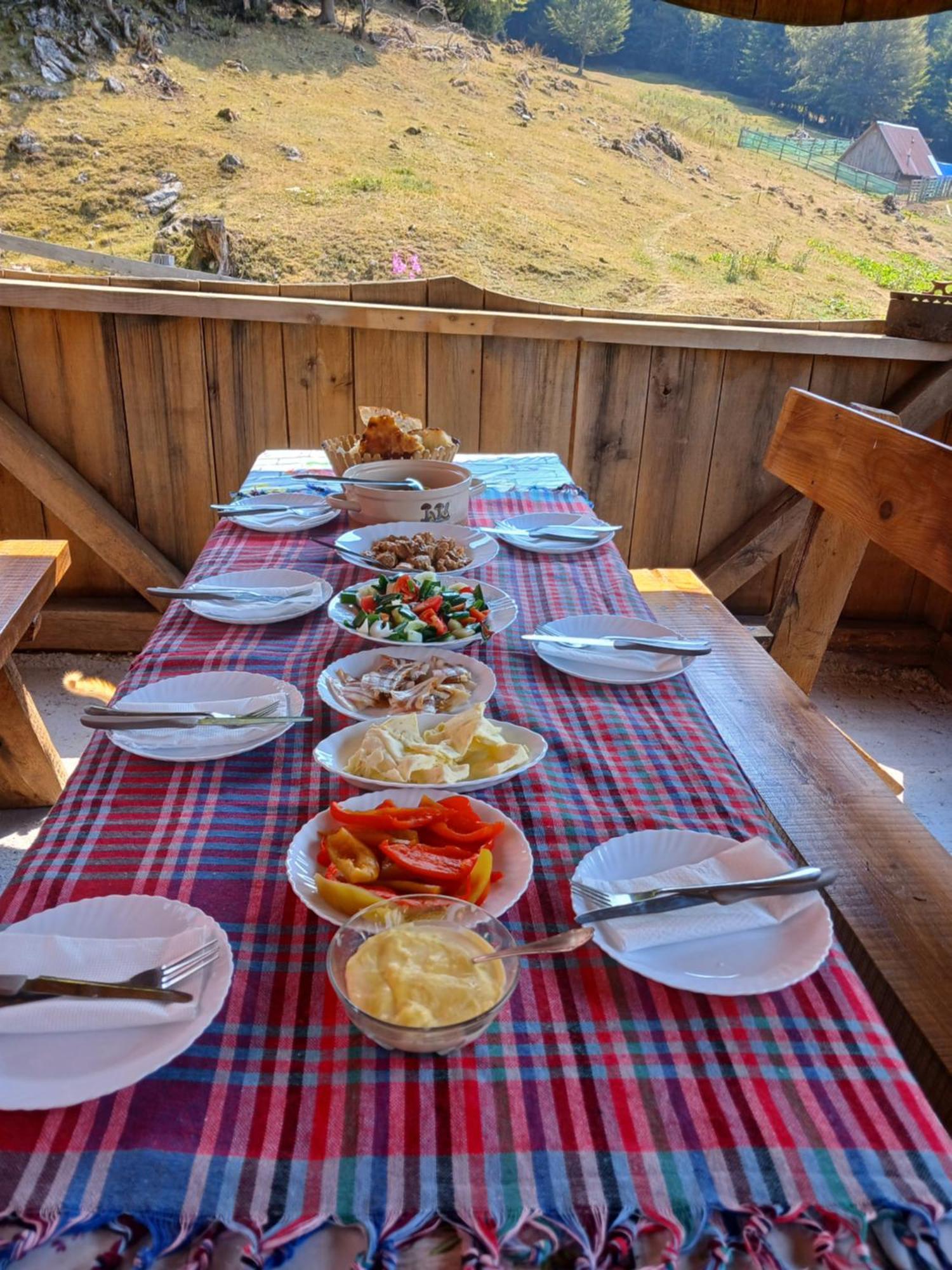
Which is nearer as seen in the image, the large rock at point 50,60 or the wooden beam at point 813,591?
the wooden beam at point 813,591

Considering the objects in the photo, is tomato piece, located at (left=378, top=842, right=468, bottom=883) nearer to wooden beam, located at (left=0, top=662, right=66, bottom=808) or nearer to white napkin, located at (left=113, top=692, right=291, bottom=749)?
Result: white napkin, located at (left=113, top=692, right=291, bottom=749)

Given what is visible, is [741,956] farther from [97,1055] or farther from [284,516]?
[284,516]

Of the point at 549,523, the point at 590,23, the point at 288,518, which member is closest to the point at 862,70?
the point at 590,23

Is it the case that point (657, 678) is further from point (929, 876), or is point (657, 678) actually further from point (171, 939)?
point (171, 939)

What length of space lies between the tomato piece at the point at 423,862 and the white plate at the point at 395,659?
283mm

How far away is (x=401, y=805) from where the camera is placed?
0.80m

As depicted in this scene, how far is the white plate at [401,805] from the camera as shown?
68 cm

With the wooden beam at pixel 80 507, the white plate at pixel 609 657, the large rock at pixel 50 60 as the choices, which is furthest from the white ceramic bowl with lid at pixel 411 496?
the large rock at pixel 50 60

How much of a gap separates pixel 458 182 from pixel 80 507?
1068cm

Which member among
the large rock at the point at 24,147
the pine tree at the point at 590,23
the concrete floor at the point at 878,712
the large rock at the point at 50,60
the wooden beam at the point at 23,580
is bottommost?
the concrete floor at the point at 878,712

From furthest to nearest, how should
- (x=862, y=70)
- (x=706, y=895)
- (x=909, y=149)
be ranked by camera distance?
1. (x=862, y=70)
2. (x=909, y=149)
3. (x=706, y=895)

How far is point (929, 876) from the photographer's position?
3.94 feet

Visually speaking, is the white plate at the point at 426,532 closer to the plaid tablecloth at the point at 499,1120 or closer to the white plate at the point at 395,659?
the white plate at the point at 395,659

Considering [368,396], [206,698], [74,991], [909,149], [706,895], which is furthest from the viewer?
[909,149]
